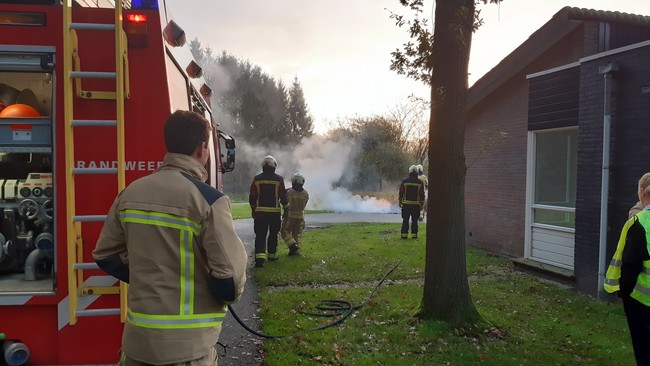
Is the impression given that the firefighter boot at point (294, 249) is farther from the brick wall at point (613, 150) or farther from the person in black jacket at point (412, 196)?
the brick wall at point (613, 150)

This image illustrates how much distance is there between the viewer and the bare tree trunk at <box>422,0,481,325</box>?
5.83 m

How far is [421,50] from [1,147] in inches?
184

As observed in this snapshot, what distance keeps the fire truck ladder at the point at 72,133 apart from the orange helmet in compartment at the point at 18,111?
53 cm

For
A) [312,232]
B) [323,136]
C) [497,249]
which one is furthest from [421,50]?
[323,136]

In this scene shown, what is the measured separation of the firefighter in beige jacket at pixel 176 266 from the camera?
2301mm

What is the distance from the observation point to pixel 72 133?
121 inches

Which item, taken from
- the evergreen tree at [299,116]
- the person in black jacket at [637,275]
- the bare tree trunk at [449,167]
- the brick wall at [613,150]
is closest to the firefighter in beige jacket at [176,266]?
the person in black jacket at [637,275]

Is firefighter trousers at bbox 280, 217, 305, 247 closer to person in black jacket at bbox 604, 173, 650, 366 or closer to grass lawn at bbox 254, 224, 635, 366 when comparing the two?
grass lawn at bbox 254, 224, 635, 366

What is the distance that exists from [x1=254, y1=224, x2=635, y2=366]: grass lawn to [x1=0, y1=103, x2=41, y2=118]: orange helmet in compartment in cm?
298

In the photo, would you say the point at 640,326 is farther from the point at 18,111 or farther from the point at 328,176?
the point at 328,176

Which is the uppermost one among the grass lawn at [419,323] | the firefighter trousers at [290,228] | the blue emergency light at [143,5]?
the blue emergency light at [143,5]

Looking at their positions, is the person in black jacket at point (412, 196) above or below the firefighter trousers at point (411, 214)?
above

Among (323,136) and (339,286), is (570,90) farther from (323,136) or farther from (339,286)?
(323,136)

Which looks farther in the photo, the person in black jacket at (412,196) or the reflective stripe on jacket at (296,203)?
the person in black jacket at (412,196)
